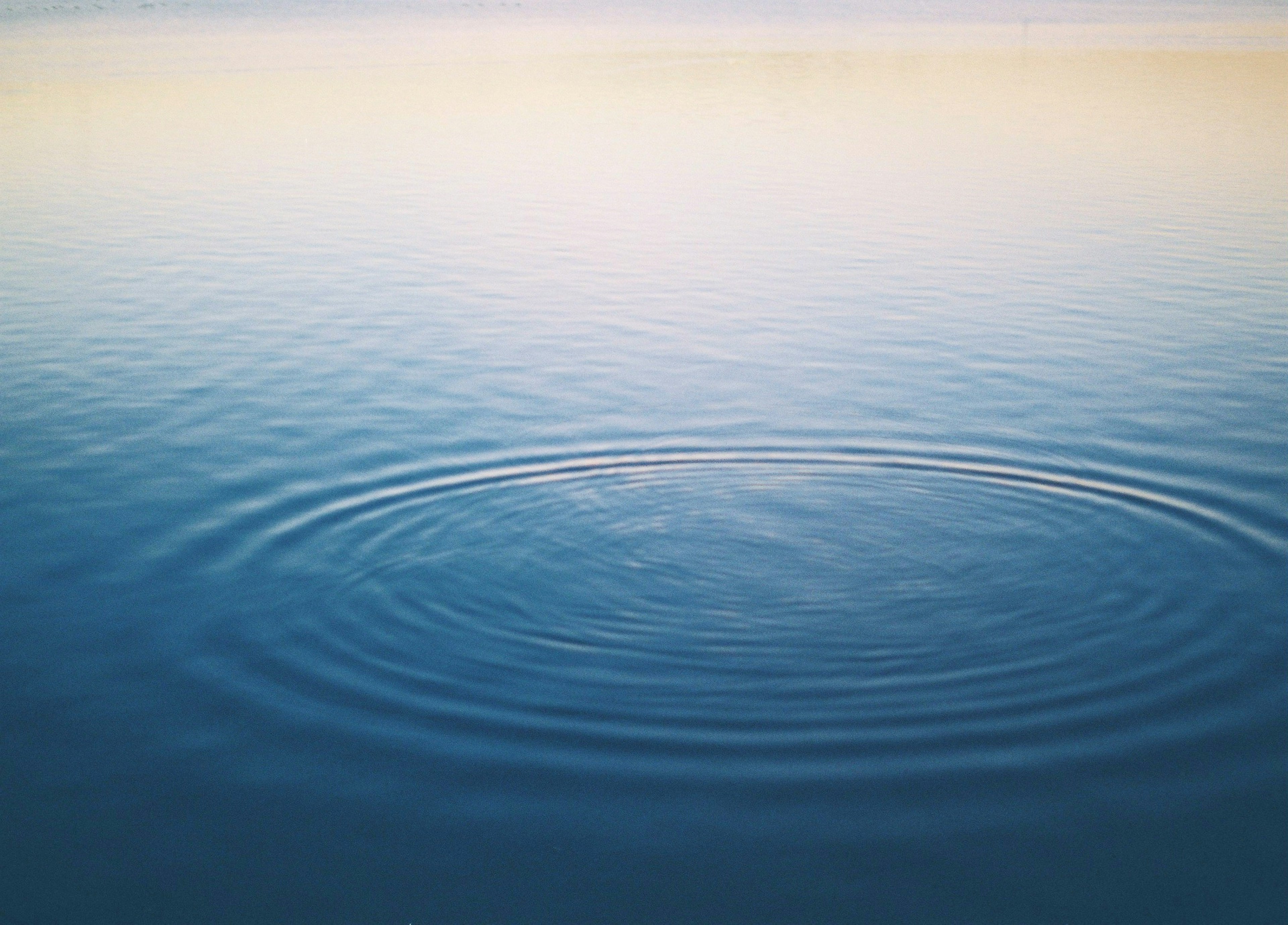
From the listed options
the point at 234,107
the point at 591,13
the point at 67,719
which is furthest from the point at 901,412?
the point at 591,13

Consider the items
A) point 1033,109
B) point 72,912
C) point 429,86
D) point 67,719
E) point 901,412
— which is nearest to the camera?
point 72,912

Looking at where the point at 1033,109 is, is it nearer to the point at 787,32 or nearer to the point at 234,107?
the point at 234,107

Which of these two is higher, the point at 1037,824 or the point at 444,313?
the point at 444,313

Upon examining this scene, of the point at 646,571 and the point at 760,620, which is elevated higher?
the point at 646,571

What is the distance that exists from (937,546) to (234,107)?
4278 centimetres

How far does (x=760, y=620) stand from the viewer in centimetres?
928

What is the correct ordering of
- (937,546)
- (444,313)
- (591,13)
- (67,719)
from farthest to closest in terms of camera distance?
→ (591,13)
(444,313)
(937,546)
(67,719)

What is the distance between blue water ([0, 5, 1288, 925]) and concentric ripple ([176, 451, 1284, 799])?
36 millimetres

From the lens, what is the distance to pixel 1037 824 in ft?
23.4

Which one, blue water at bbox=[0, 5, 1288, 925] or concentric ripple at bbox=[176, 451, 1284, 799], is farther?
concentric ripple at bbox=[176, 451, 1284, 799]

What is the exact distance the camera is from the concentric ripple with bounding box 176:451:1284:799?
7.91m

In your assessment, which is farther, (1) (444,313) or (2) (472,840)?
(1) (444,313)

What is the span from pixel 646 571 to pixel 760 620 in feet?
3.43

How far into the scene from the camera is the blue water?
22.9 feet
